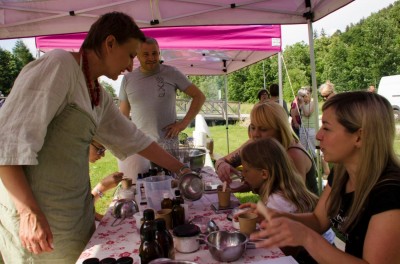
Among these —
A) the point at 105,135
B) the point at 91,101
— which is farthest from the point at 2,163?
the point at 105,135

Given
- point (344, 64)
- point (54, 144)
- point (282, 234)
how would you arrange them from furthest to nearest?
point (344, 64) → point (54, 144) → point (282, 234)

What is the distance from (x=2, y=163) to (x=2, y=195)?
287 mm

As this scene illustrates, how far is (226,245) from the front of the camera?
4.13 ft

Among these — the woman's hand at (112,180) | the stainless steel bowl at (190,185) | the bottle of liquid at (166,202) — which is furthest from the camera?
the woman's hand at (112,180)

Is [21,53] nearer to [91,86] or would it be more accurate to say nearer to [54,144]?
[91,86]

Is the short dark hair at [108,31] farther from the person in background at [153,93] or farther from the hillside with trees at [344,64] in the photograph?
the hillside with trees at [344,64]

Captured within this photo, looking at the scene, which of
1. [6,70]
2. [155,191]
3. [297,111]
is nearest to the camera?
[155,191]

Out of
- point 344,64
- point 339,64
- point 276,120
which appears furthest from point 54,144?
point 339,64

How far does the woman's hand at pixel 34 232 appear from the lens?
3.84ft

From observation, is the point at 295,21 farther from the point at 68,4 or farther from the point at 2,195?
the point at 2,195

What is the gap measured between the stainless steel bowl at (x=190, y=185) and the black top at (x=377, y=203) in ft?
2.74

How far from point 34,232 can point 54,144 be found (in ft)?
1.13

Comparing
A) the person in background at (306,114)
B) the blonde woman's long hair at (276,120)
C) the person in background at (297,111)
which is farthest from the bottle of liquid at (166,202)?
the person in background at (297,111)

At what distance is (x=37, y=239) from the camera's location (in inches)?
46.4
